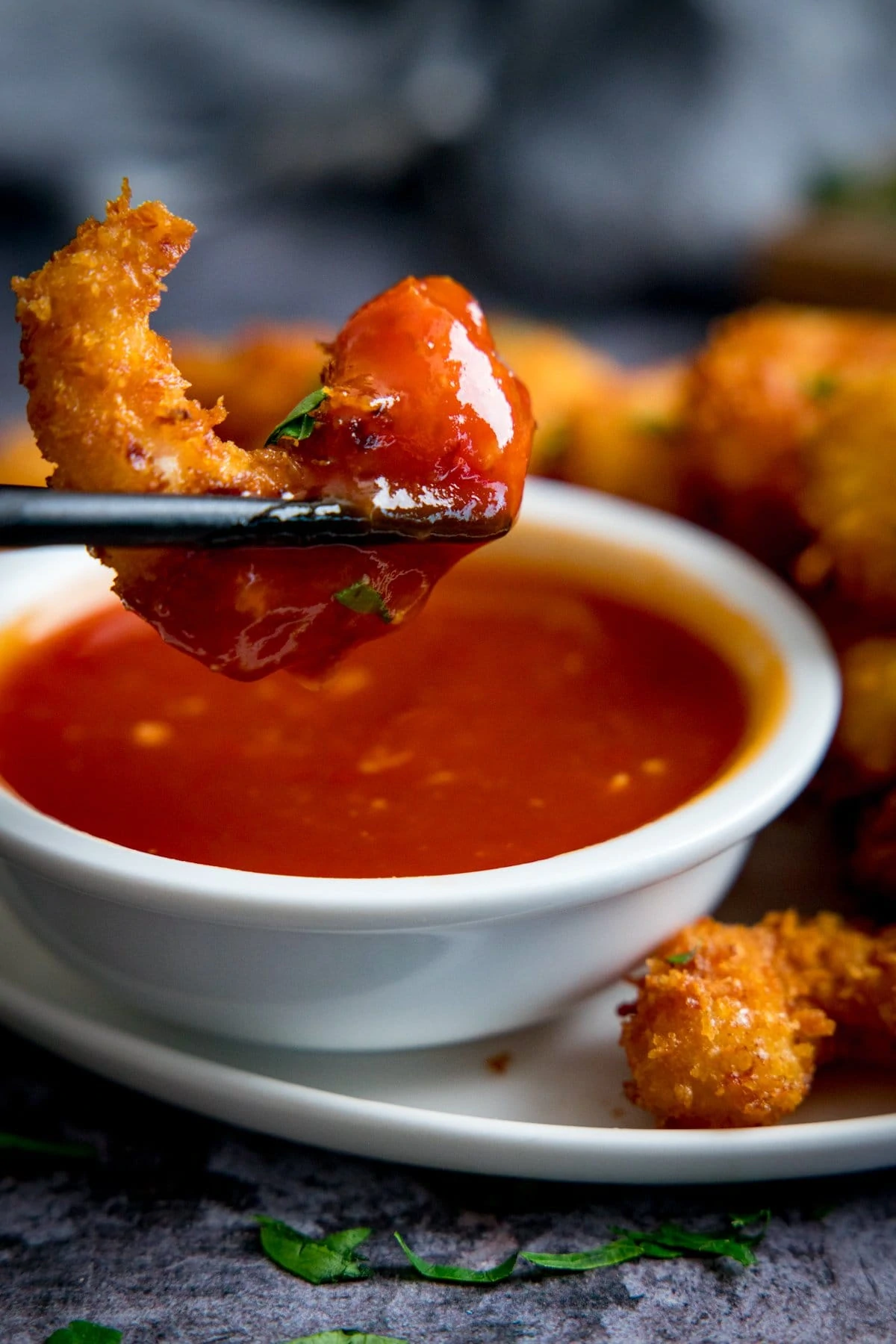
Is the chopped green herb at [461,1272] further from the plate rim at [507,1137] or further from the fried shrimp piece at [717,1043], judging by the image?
the fried shrimp piece at [717,1043]

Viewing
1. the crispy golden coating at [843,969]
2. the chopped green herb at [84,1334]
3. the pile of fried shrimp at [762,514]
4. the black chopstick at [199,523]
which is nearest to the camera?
the black chopstick at [199,523]

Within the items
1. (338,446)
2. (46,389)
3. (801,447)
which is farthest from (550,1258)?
(801,447)

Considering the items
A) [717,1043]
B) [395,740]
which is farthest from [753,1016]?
[395,740]

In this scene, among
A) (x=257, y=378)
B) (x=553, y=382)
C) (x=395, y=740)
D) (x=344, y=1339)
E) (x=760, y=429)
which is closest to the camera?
(x=344, y=1339)

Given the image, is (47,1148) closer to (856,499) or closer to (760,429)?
(856,499)

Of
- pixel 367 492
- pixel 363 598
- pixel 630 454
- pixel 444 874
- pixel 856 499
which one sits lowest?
pixel 630 454

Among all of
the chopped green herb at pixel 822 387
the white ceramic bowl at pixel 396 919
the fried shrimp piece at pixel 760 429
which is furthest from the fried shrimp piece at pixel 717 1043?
the chopped green herb at pixel 822 387
